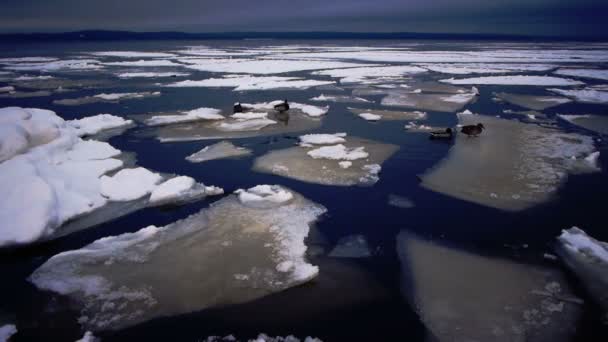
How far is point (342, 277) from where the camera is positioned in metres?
3.47

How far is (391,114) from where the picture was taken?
33.8 ft

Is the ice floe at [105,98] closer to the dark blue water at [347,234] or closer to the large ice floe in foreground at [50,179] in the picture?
the large ice floe in foreground at [50,179]

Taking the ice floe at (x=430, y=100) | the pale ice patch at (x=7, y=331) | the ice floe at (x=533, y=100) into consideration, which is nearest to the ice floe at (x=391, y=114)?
the ice floe at (x=430, y=100)

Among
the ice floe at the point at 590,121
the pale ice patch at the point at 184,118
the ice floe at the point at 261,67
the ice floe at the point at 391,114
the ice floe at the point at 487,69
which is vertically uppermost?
the ice floe at the point at 487,69

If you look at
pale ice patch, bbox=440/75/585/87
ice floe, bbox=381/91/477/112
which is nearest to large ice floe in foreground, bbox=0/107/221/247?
ice floe, bbox=381/91/477/112

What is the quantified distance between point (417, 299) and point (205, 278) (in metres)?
1.78

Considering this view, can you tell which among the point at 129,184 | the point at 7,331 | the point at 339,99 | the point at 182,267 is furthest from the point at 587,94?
the point at 7,331

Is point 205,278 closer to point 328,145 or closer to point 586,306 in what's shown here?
point 586,306

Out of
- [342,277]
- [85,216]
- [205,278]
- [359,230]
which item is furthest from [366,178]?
[85,216]

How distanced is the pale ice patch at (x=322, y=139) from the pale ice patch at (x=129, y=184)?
295 centimetres

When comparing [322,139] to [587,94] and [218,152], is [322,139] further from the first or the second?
[587,94]

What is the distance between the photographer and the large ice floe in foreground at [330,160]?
5750 millimetres

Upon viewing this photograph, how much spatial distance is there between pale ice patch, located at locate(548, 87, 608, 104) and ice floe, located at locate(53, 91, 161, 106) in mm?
13856

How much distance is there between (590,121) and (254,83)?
37.8ft
